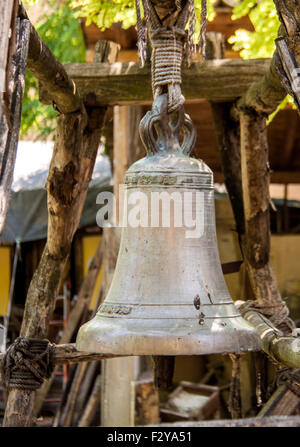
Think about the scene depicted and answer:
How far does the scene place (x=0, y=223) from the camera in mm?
2793

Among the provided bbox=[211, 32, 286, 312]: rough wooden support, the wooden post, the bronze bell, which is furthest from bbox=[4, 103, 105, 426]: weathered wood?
the bronze bell

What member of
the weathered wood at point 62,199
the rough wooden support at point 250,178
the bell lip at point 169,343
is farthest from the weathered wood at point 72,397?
the bell lip at point 169,343

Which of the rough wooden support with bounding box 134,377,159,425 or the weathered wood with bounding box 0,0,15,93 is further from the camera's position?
the rough wooden support with bounding box 134,377,159,425

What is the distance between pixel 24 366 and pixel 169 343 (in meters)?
2.10

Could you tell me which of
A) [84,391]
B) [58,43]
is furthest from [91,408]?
[58,43]

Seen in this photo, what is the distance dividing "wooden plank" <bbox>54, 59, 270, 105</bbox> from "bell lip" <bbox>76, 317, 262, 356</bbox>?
2.32 m

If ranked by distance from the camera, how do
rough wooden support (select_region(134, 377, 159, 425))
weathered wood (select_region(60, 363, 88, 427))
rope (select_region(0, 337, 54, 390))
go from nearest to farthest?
1. rope (select_region(0, 337, 54, 390))
2. rough wooden support (select_region(134, 377, 159, 425))
3. weathered wood (select_region(60, 363, 88, 427))

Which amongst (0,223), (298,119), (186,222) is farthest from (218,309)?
(298,119)

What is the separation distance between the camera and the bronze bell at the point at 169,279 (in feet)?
8.68

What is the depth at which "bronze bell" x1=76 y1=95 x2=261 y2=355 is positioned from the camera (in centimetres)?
265

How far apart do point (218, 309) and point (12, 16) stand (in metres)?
1.36

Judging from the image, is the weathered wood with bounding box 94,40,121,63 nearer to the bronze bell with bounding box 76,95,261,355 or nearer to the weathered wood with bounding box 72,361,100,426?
the bronze bell with bounding box 76,95,261,355

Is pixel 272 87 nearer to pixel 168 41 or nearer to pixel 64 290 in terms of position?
pixel 168 41

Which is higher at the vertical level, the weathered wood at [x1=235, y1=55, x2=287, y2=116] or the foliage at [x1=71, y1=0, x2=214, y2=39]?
the foliage at [x1=71, y1=0, x2=214, y2=39]
